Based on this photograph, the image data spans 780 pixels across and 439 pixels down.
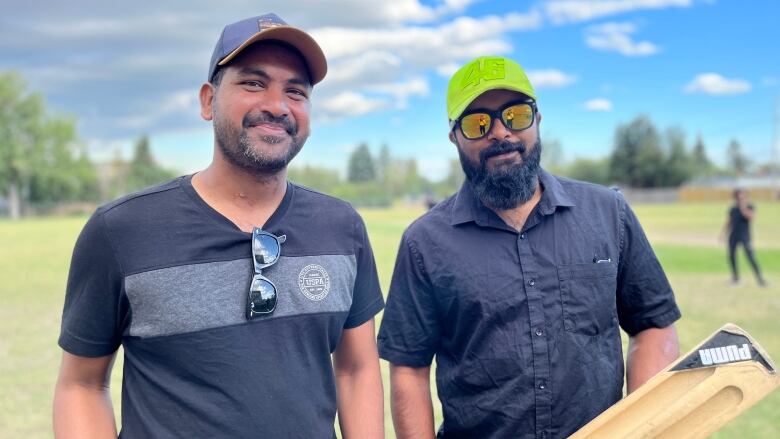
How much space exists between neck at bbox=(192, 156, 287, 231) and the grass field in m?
3.59

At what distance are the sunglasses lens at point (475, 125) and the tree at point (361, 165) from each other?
4470 inches

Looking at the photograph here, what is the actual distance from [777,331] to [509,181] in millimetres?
8035

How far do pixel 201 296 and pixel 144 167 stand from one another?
11024 cm

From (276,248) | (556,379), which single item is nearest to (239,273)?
(276,248)

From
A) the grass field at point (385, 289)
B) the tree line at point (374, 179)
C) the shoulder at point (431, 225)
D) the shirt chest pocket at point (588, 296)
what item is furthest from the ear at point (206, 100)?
the tree line at point (374, 179)

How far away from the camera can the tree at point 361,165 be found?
382 ft

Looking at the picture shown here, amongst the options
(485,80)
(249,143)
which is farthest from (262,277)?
(485,80)

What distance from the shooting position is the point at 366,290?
2.37 m

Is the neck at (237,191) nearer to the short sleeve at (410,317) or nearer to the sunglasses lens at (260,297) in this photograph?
the sunglasses lens at (260,297)

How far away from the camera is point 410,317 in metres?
2.59

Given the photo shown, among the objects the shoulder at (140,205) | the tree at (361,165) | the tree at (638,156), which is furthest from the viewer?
the tree at (361,165)

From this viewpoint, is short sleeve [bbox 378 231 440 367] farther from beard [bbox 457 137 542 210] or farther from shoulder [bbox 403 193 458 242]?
beard [bbox 457 137 542 210]

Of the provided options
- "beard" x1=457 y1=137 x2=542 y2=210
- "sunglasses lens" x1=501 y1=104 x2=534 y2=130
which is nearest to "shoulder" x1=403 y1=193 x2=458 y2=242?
"beard" x1=457 y1=137 x2=542 y2=210

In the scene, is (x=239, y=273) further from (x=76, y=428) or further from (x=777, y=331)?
(x=777, y=331)
